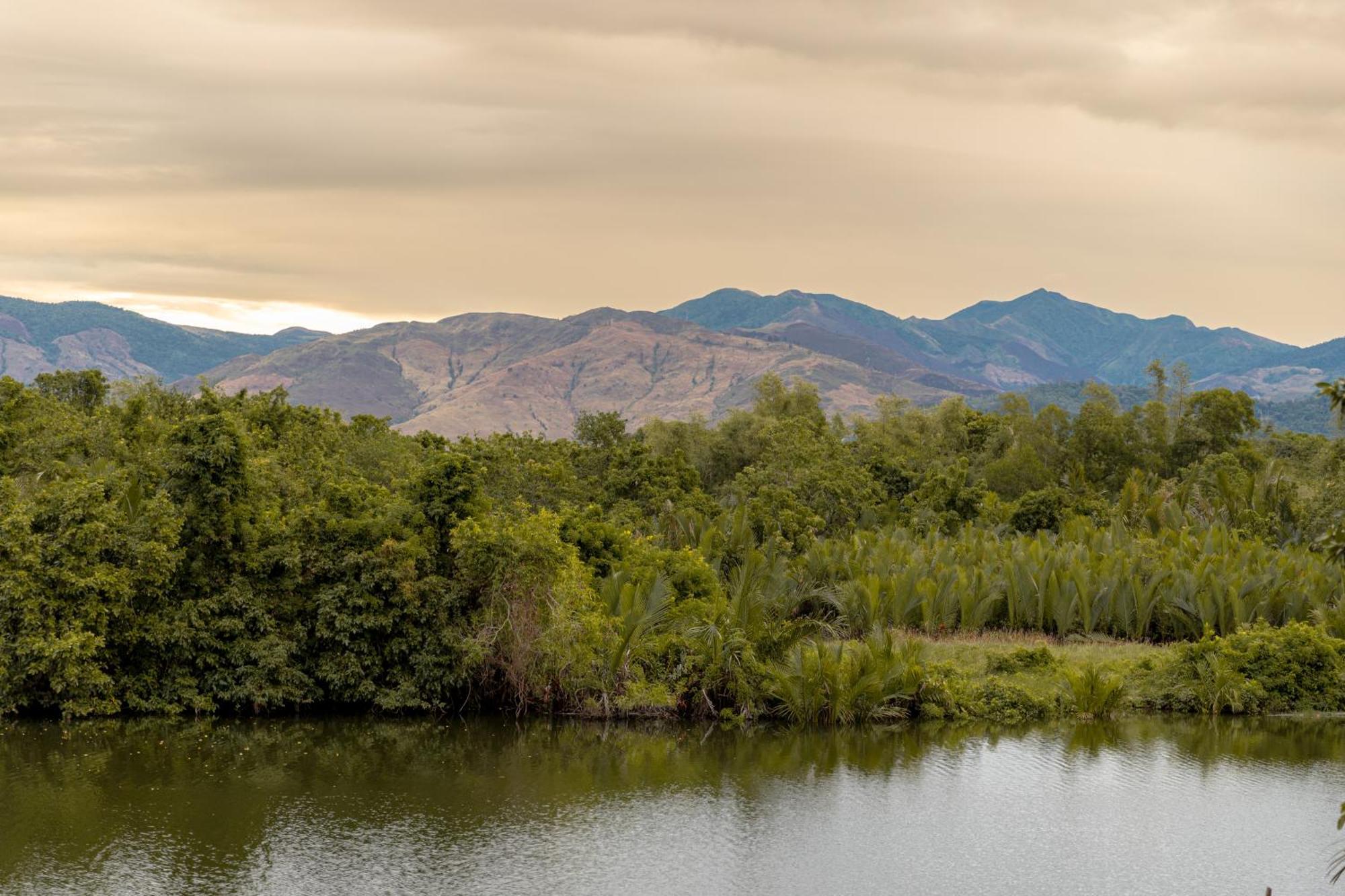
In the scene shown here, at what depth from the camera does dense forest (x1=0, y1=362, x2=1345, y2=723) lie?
78.5 ft

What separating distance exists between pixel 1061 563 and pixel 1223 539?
233 inches

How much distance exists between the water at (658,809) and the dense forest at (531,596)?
898 mm

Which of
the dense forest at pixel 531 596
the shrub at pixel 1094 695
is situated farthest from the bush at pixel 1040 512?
the shrub at pixel 1094 695

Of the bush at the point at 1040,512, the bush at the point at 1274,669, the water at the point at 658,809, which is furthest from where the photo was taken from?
the bush at the point at 1040,512

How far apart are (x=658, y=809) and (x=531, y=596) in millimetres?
6556

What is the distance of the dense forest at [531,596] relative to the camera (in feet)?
78.5

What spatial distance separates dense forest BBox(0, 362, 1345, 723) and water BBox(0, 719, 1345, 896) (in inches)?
35.4

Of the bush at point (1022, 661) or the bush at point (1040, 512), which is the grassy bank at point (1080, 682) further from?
the bush at point (1040, 512)

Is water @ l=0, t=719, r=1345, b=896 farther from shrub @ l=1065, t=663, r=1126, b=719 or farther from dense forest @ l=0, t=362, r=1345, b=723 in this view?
dense forest @ l=0, t=362, r=1345, b=723

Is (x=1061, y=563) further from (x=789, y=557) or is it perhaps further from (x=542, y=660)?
(x=542, y=660)

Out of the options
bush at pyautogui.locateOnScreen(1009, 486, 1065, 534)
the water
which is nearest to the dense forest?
the water

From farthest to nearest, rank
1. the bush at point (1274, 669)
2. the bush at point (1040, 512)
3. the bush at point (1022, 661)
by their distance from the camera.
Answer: the bush at point (1040, 512)
the bush at point (1022, 661)
the bush at point (1274, 669)

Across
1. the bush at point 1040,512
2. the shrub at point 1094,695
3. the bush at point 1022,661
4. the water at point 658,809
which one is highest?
the bush at point 1040,512

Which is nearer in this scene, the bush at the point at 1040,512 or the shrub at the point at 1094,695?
the shrub at the point at 1094,695
